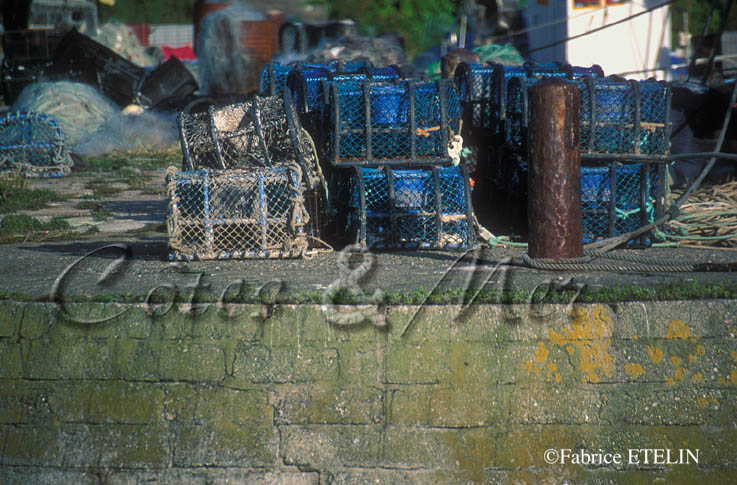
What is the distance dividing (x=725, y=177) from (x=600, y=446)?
5552 millimetres

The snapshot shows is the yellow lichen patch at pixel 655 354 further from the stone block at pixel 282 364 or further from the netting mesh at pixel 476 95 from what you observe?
the netting mesh at pixel 476 95

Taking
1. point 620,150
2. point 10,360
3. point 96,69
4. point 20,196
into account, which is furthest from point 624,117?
point 96,69

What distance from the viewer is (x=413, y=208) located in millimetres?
5340

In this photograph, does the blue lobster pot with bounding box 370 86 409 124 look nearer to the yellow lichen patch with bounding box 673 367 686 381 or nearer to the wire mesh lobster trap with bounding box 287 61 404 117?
the wire mesh lobster trap with bounding box 287 61 404 117

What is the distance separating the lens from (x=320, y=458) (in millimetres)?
3695

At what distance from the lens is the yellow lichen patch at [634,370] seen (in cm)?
365

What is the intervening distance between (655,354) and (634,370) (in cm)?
12

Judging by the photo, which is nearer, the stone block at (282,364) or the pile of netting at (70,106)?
the stone block at (282,364)

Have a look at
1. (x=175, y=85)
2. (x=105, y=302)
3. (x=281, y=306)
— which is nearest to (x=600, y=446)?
(x=281, y=306)

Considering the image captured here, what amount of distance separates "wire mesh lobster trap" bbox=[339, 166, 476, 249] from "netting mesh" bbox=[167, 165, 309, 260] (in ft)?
1.69

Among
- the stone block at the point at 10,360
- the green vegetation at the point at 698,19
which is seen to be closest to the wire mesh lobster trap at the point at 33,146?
the stone block at the point at 10,360

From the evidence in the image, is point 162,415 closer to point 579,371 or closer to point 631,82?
point 579,371

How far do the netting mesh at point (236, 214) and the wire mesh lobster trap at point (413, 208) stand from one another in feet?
1.69

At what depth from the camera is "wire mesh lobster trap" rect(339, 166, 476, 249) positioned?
5.25m
